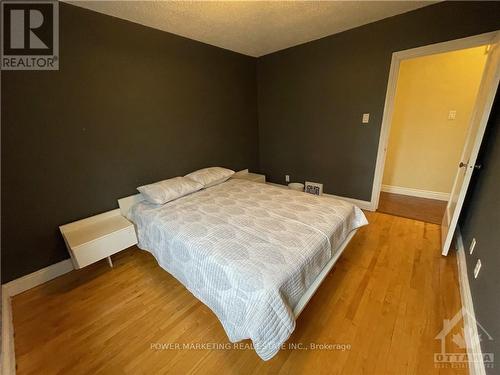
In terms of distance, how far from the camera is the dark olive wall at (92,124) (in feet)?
5.67

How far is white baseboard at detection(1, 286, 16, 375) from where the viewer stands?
3.91 ft

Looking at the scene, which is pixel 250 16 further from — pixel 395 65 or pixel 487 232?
pixel 487 232

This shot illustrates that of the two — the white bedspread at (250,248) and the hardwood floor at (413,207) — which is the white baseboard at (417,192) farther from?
the white bedspread at (250,248)

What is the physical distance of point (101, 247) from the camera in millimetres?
1842

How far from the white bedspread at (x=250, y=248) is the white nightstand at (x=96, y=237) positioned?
0.45 feet

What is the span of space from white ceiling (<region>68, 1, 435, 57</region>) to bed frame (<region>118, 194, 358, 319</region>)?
1838mm

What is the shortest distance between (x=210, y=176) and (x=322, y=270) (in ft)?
5.79

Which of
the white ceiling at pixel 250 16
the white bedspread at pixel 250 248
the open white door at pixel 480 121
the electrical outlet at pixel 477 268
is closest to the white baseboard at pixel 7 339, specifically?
the white bedspread at pixel 250 248

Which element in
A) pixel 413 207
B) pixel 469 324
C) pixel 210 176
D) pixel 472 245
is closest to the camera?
pixel 469 324

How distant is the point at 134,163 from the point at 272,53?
9.05ft

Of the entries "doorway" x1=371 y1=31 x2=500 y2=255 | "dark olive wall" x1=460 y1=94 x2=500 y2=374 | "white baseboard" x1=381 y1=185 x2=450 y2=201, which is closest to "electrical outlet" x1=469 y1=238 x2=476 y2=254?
"dark olive wall" x1=460 y1=94 x2=500 y2=374

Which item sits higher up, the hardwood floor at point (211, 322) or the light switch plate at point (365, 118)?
the light switch plate at point (365, 118)

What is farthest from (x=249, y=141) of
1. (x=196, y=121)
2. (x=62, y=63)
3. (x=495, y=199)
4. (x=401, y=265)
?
(x=495, y=199)

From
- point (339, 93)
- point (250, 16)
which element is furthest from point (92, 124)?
point (339, 93)
